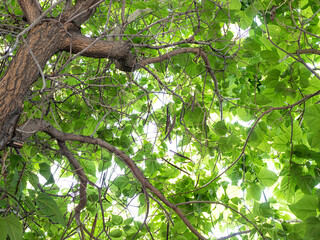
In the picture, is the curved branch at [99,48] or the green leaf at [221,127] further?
the green leaf at [221,127]

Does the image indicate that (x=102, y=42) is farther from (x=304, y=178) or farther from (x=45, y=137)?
(x=304, y=178)

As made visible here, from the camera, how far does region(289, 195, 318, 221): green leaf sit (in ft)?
4.12

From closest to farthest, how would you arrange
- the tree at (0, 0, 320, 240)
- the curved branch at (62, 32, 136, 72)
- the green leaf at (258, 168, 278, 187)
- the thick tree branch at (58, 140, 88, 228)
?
the tree at (0, 0, 320, 240) < the curved branch at (62, 32, 136, 72) < the thick tree branch at (58, 140, 88, 228) < the green leaf at (258, 168, 278, 187)

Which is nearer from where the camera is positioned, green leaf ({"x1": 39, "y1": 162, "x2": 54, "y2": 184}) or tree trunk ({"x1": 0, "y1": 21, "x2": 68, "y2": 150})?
tree trunk ({"x1": 0, "y1": 21, "x2": 68, "y2": 150})

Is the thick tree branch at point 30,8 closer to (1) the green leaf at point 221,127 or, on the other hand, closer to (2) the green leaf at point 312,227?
(1) the green leaf at point 221,127

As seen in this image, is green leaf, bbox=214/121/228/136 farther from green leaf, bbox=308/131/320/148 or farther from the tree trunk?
the tree trunk

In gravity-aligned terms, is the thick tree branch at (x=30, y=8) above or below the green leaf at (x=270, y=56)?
above

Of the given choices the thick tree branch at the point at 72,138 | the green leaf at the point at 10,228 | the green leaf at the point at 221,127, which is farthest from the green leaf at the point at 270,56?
the green leaf at the point at 10,228

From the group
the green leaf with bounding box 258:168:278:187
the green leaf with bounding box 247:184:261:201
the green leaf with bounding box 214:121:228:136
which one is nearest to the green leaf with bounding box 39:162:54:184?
the green leaf with bounding box 214:121:228:136

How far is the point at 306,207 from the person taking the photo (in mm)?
1268

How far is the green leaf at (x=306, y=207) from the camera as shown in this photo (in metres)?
1.25

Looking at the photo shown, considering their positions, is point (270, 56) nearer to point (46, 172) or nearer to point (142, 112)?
point (142, 112)

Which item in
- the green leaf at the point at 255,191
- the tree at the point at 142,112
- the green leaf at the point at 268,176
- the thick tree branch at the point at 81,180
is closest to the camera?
the tree at the point at 142,112

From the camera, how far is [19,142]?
53.7 inches
